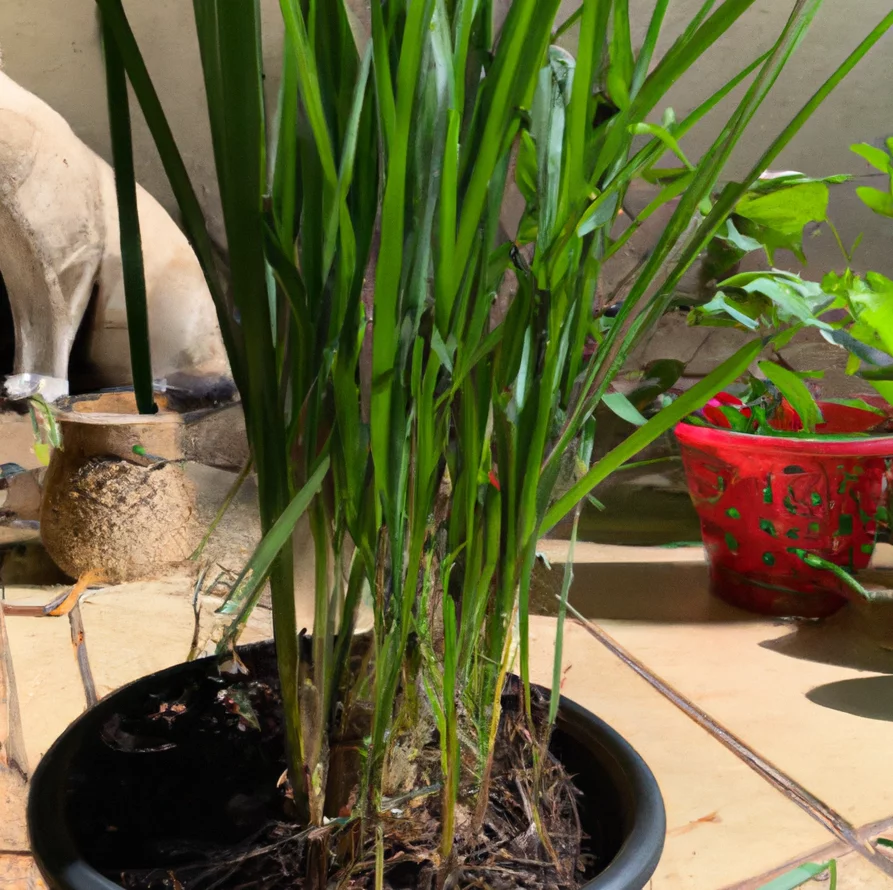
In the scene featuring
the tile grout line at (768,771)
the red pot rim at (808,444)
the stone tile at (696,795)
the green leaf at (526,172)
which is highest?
the green leaf at (526,172)

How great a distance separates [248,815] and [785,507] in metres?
0.94

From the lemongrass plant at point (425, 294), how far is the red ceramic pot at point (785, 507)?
2.65ft

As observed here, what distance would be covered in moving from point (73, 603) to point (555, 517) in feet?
3.37

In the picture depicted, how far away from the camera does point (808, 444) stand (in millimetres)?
1117

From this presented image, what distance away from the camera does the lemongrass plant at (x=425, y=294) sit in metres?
0.32

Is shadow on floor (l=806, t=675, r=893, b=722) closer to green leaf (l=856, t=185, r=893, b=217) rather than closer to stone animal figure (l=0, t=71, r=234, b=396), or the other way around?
green leaf (l=856, t=185, r=893, b=217)

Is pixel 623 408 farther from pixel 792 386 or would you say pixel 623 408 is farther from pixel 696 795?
pixel 792 386

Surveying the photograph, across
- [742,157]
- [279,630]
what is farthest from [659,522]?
[279,630]

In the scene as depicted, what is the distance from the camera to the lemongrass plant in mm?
324

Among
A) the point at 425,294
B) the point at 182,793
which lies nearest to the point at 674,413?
the point at 425,294

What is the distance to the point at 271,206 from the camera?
36 centimetres

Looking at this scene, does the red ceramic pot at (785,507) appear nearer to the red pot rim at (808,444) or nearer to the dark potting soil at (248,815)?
the red pot rim at (808,444)

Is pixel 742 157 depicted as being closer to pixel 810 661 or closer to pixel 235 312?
pixel 810 661

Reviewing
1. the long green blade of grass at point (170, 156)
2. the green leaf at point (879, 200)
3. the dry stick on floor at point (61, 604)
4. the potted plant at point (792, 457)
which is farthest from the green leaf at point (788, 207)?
the dry stick on floor at point (61, 604)
